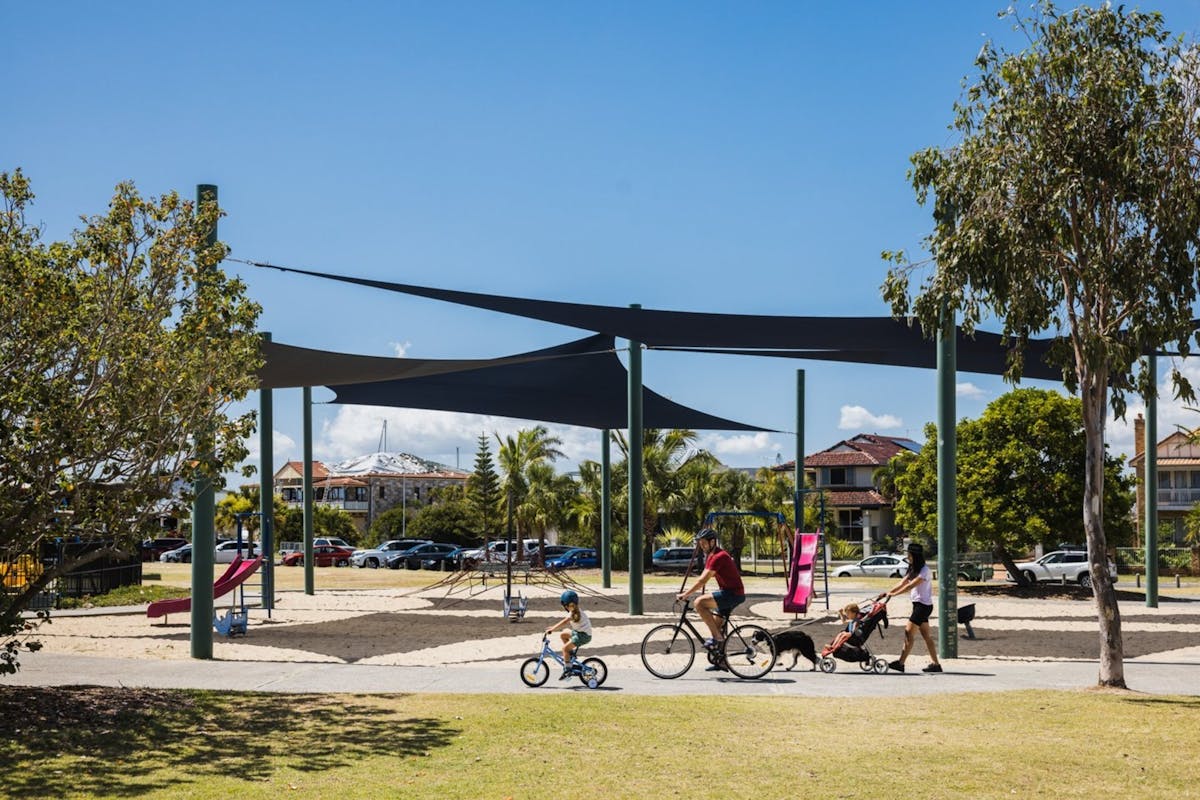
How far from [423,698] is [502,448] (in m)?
44.0

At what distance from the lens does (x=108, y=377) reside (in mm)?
10141

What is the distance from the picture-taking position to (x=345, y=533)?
71.2 m

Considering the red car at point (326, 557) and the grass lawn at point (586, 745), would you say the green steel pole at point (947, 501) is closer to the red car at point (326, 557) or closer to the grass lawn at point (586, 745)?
the grass lawn at point (586, 745)

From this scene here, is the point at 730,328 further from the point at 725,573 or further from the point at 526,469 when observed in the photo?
the point at 526,469

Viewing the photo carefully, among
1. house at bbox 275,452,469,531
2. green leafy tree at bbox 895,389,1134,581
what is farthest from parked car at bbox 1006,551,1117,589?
house at bbox 275,452,469,531

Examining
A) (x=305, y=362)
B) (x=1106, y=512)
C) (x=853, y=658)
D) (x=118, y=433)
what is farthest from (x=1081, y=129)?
(x=1106, y=512)

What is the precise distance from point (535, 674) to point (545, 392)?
12.1 m

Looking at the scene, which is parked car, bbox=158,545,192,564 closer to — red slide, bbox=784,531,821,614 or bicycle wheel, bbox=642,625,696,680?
red slide, bbox=784,531,821,614

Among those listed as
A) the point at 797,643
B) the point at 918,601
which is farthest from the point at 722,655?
the point at 918,601

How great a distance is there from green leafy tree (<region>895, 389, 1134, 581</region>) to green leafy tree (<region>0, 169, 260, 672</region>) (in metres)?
21.6

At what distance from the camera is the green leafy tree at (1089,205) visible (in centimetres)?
1072

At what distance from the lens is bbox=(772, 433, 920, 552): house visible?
7175 centimetres

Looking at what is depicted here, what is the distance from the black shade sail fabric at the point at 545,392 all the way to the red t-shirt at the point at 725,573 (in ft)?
24.5

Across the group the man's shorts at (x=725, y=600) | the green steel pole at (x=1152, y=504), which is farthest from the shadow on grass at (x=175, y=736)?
the green steel pole at (x=1152, y=504)
